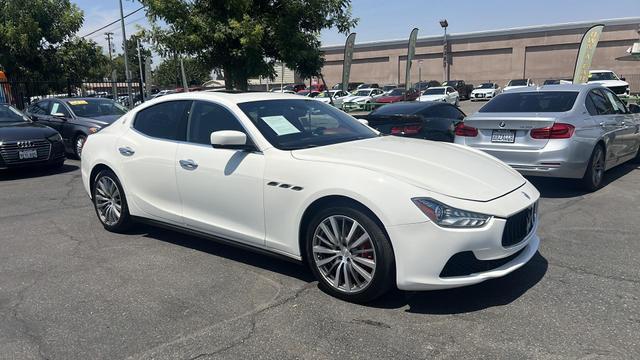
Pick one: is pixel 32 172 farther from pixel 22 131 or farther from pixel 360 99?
pixel 360 99

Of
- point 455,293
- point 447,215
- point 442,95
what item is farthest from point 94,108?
point 442,95

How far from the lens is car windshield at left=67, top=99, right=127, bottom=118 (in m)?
11.8

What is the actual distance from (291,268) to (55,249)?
8.38 ft

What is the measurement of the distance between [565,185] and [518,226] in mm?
4696

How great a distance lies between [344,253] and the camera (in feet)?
12.0

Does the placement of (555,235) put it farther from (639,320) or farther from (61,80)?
(61,80)

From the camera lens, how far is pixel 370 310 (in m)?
3.59

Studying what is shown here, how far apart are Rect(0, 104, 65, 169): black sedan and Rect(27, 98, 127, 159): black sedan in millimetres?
1135

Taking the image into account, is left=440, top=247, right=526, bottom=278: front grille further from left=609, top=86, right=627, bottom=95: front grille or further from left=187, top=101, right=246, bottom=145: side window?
left=609, top=86, right=627, bottom=95: front grille

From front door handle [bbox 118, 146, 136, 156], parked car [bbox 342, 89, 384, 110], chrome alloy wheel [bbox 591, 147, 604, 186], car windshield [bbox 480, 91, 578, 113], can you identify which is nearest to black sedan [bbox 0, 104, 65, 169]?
front door handle [bbox 118, 146, 136, 156]

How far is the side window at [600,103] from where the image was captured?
7.62 m

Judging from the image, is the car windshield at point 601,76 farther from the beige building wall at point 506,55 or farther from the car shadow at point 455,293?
the car shadow at point 455,293

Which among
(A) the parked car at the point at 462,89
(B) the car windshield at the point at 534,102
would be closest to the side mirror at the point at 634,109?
(B) the car windshield at the point at 534,102

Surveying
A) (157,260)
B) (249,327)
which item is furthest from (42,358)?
(157,260)
